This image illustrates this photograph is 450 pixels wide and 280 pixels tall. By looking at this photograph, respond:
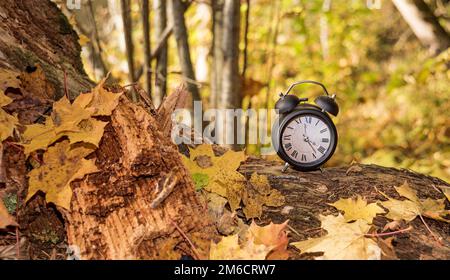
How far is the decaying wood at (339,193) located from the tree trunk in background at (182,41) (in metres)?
1.25

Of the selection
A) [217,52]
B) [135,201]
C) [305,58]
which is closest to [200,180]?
[135,201]

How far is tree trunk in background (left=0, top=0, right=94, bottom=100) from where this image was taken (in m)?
2.25

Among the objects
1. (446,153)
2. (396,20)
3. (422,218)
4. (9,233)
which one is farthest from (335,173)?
(396,20)

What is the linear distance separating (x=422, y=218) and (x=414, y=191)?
262 mm

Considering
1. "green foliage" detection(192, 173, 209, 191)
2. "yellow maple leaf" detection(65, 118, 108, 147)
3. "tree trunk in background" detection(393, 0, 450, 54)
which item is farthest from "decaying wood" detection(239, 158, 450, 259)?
"tree trunk in background" detection(393, 0, 450, 54)

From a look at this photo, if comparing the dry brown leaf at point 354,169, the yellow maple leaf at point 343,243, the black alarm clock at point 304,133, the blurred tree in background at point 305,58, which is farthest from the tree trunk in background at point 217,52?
the yellow maple leaf at point 343,243

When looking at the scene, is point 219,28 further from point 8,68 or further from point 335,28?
point 335,28

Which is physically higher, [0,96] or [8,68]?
[8,68]

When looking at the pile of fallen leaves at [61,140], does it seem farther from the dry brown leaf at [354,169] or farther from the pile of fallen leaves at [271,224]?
the dry brown leaf at [354,169]

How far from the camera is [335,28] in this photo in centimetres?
864

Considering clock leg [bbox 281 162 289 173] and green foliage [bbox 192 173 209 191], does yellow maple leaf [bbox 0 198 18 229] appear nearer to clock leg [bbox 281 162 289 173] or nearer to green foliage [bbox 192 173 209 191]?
green foliage [bbox 192 173 209 191]

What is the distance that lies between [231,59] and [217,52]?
166 millimetres

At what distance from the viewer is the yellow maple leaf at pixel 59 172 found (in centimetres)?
167
